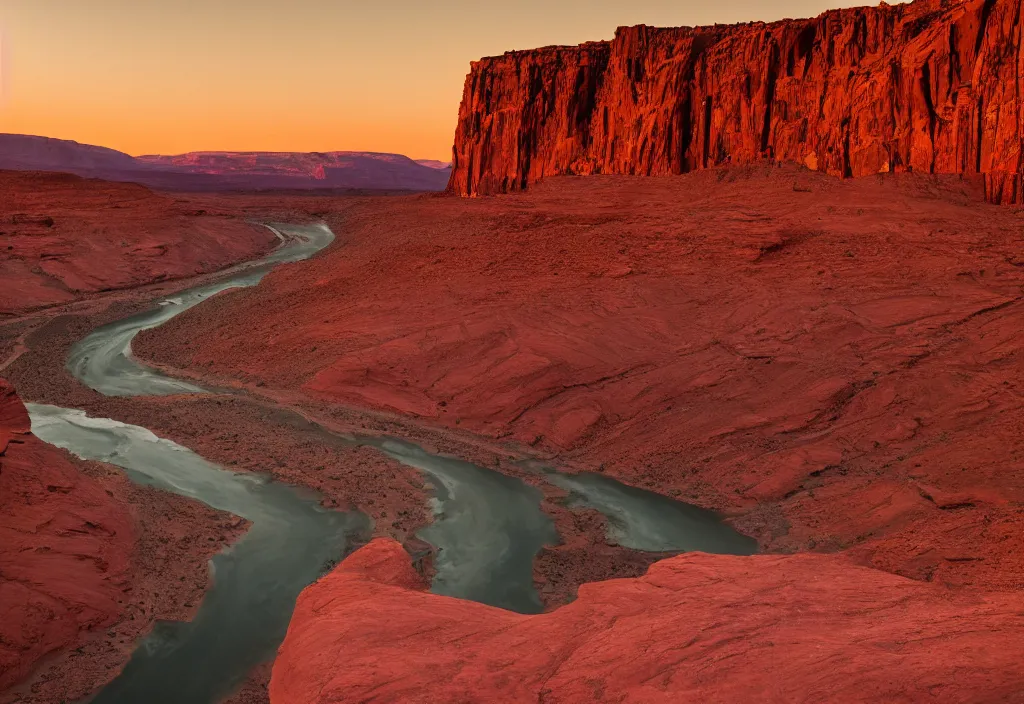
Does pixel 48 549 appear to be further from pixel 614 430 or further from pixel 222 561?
pixel 614 430

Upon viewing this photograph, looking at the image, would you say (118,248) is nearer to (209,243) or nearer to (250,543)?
(209,243)

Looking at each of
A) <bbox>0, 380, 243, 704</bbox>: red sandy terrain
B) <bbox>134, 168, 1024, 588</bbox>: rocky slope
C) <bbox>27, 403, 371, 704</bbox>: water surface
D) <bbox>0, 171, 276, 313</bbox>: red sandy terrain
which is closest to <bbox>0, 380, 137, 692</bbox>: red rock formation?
<bbox>0, 380, 243, 704</bbox>: red sandy terrain

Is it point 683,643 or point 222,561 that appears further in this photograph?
point 222,561

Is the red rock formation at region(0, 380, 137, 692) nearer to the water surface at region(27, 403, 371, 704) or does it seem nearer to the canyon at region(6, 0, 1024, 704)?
the canyon at region(6, 0, 1024, 704)

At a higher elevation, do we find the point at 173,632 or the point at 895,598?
the point at 895,598

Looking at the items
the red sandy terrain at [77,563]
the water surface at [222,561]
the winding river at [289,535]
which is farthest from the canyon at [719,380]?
the red sandy terrain at [77,563]

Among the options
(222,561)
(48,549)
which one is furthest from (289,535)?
(48,549)

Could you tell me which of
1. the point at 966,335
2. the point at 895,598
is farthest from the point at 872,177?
the point at 895,598
